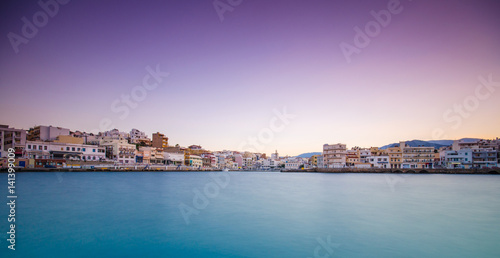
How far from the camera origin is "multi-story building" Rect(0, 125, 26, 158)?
118 ft

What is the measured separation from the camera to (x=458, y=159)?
5531cm

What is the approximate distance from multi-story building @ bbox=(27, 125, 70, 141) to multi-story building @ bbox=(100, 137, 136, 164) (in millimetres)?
7210

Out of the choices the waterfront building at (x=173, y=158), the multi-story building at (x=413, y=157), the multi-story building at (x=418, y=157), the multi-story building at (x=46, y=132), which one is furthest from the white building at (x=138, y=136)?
the multi-story building at (x=418, y=157)

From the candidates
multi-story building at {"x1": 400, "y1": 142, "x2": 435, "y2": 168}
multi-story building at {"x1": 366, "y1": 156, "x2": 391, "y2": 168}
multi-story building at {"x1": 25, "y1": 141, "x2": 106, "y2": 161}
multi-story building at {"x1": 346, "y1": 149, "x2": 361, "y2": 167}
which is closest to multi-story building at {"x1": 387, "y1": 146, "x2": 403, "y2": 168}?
multi-story building at {"x1": 366, "y1": 156, "x2": 391, "y2": 168}

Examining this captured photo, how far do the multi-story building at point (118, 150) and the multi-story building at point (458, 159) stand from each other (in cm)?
6395

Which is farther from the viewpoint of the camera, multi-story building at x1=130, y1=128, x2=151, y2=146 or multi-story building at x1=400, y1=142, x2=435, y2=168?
multi-story building at x1=130, y1=128, x2=151, y2=146

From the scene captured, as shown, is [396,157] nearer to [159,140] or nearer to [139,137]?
[159,140]

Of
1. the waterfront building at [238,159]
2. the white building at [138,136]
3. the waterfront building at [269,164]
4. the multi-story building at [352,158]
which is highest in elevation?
the white building at [138,136]

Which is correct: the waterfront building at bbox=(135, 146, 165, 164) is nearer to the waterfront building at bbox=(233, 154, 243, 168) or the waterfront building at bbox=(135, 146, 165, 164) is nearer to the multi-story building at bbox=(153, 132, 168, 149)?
the multi-story building at bbox=(153, 132, 168, 149)

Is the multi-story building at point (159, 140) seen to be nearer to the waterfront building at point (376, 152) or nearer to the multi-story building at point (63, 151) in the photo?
the multi-story building at point (63, 151)

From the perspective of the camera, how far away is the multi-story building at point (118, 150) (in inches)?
2024

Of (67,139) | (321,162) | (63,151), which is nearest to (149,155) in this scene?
(67,139)

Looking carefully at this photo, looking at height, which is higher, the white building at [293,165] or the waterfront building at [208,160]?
the waterfront building at [208,160]

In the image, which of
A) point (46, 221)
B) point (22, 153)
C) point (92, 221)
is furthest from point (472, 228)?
point (22, 153)
